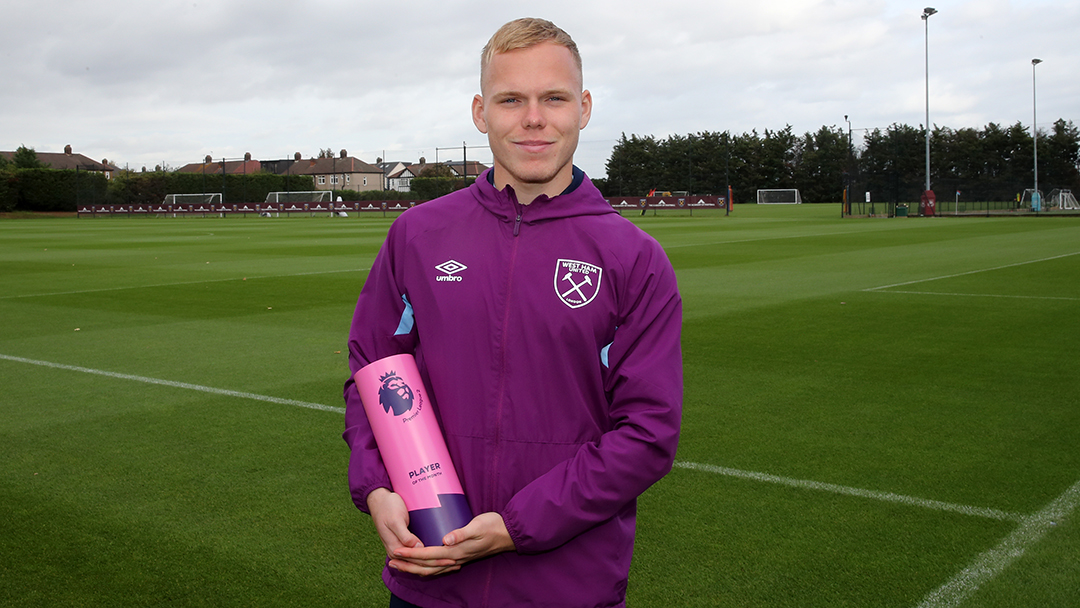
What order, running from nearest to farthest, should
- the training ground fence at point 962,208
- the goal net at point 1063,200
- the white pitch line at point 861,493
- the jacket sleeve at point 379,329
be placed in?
1. the jacket sleeve at point 379,329
2. the white pitch line at point 861,493
3. the training ground fence at point 962,208
4. the goal net at point 1063,200

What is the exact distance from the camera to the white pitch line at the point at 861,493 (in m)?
4.43

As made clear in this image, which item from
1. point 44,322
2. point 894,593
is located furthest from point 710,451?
Answer: point 44,322

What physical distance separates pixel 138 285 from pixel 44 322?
397 cm

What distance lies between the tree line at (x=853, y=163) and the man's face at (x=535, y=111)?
145ft

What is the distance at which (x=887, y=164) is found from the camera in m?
43.9

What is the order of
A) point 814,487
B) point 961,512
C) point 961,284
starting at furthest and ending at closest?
1. point 961,284
2. point 814,487
3. point 961,512

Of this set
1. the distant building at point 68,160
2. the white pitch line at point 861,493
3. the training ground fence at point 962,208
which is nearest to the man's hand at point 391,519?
the white pitch line at point 861,493

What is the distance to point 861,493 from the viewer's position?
15.5 feet

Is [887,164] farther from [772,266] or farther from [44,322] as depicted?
[44,322]

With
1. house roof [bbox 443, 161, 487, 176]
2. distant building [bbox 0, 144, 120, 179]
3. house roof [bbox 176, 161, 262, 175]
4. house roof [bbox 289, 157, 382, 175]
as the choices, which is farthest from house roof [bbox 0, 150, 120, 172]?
house roof [bbox 443, 161, 487, 176]

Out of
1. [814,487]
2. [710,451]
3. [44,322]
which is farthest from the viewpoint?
[44,322]

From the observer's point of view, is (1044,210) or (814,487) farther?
(1044,210)

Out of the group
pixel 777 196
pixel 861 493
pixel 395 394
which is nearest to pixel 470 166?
pixel 777 196

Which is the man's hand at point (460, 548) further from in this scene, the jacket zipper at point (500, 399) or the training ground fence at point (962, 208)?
the training ground fence at point (962, 208)
